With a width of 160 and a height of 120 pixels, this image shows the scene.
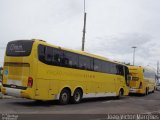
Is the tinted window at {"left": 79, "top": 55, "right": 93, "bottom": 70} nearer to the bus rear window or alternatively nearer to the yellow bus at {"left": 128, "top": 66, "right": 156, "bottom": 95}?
the bus rear window

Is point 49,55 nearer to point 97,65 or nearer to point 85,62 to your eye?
point 85,62

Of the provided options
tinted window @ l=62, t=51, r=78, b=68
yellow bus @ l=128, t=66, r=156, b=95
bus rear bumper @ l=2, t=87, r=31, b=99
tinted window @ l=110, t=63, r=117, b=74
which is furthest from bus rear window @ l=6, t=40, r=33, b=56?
yellow bus @ l=128, t=66, r=156, b=95

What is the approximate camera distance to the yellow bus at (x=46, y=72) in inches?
648

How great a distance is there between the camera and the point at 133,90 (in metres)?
32.6

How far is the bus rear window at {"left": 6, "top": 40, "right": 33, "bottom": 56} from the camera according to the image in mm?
16734

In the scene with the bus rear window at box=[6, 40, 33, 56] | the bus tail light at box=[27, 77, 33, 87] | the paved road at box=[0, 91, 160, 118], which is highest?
the bus rear window at box=[6, 40, 33, 56]

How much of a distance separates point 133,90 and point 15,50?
1787 centimetres

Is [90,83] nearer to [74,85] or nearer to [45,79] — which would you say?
[74,85]

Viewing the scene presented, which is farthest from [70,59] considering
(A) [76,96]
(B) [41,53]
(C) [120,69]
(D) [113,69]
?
(C) [120,69]

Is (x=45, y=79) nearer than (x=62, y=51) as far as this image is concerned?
Yes

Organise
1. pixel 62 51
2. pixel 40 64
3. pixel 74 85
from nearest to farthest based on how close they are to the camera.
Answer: pixel 40 64 < pixel 62 51 < pixel 74 85

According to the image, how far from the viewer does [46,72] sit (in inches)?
674

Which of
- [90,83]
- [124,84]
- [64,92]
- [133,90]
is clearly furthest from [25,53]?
[133,90]

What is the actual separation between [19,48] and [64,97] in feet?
12.7
